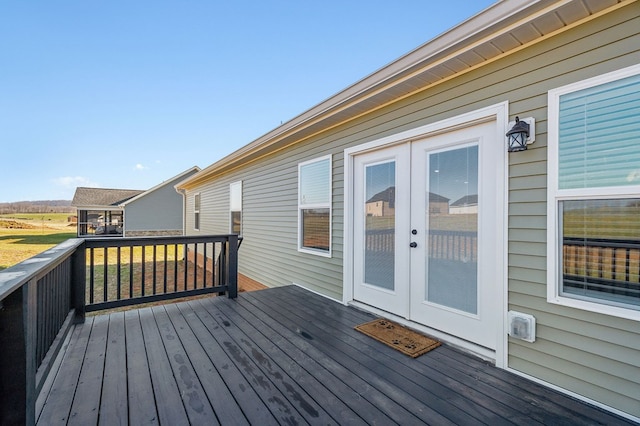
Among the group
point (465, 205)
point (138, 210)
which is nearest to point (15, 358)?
point (465, 205)

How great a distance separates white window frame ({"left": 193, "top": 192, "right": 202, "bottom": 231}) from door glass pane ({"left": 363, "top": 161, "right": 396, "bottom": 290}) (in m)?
8.44

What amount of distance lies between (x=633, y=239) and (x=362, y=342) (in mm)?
2017

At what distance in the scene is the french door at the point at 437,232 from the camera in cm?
230

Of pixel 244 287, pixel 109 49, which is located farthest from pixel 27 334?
pixel 109 49

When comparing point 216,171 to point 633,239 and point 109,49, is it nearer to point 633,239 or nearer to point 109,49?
point 109,49

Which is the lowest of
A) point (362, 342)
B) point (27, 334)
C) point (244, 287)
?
point (244, 287)

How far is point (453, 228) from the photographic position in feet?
8.38

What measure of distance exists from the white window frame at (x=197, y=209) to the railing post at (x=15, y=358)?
9.35m

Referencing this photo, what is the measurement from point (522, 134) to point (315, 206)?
285cm

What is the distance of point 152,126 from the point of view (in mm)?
17453

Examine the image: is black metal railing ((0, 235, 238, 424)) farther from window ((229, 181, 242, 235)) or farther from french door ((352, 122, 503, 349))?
window ((229, 181, 242, 235))

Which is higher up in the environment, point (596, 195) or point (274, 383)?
point (596, 195)

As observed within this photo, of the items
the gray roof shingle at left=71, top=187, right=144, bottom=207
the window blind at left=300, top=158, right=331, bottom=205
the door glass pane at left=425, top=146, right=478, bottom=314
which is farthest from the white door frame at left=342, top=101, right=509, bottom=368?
the gray roof shingle at left=71, top=187, right=144, bottom=207

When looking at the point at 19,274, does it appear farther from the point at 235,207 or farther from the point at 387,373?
the point at 235,207
